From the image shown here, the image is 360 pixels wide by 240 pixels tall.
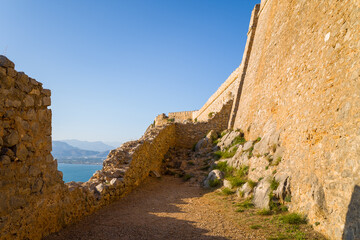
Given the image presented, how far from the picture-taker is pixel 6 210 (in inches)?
158

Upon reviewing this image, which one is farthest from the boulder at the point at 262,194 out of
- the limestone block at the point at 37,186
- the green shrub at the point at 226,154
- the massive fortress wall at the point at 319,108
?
the limestone block at the point at 37,186

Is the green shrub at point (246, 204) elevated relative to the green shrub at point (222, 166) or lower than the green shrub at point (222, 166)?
lower

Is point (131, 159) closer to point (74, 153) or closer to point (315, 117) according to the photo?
point (315, 117)

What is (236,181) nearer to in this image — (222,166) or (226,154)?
(222,166)

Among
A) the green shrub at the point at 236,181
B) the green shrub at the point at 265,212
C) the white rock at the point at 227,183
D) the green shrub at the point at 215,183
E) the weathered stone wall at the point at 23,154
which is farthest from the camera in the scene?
the green shrub at the point at 215,183

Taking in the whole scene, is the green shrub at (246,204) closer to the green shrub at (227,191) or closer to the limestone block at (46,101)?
the green shrub at (227,191)

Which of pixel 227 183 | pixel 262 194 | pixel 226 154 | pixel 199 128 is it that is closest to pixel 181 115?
pixel 199 128

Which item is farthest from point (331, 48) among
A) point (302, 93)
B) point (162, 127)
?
point (162, 127)

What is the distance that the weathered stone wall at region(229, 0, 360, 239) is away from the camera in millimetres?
5082

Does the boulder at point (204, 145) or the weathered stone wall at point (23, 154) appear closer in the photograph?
the weathered stone wall at point (23, 154)

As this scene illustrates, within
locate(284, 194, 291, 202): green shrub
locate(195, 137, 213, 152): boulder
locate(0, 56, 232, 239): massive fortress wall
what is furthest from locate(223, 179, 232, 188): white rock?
locate(195, 137, 213, 152): boulder

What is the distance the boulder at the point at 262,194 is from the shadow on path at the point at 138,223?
2.19 metres

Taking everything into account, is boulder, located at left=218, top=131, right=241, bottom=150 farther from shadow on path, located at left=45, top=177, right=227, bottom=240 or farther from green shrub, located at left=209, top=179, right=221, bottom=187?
shadow on path, located at left=45, top=177, right=227, bottom=240

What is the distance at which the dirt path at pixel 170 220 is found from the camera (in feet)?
18.2
